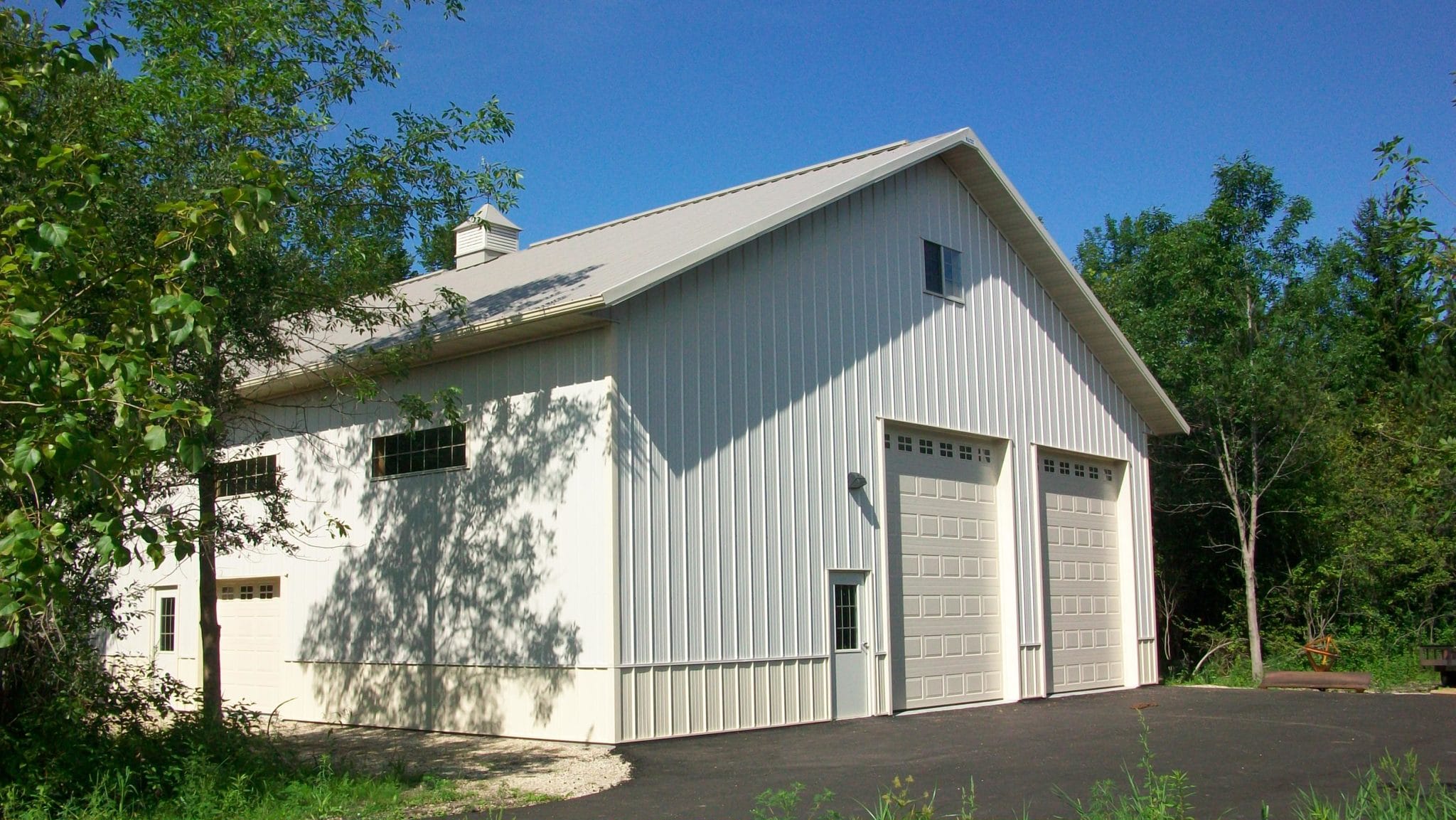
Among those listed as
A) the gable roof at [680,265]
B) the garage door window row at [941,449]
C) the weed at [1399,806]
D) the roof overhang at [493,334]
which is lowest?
the weed at [1399,806]

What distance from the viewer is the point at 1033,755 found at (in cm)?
1196

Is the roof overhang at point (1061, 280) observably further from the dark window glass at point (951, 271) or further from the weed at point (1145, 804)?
the weed at point (1145, 804)

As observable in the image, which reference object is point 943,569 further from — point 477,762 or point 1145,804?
point 1145,804

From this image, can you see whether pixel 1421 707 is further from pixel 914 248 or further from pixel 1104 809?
pixel 1104 809

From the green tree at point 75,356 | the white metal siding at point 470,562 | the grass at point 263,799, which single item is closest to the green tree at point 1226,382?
the white metal siding at point 470,562

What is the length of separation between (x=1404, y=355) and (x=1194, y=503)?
35.2 ft

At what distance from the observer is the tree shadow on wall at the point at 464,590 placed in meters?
13.6

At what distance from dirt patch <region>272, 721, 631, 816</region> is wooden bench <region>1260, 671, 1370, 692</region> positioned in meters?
12.8

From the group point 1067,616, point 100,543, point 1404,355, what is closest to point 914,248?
point 1067,616

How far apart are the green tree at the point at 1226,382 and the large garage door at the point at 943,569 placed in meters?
6.91

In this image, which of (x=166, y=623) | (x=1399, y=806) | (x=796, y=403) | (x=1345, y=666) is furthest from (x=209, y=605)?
(x=1345, y=666)


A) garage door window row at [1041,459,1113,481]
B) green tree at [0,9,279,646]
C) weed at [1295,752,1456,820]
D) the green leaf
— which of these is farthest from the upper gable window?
the green leaf

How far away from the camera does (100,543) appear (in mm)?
5727

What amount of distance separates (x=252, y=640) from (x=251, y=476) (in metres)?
2.28
